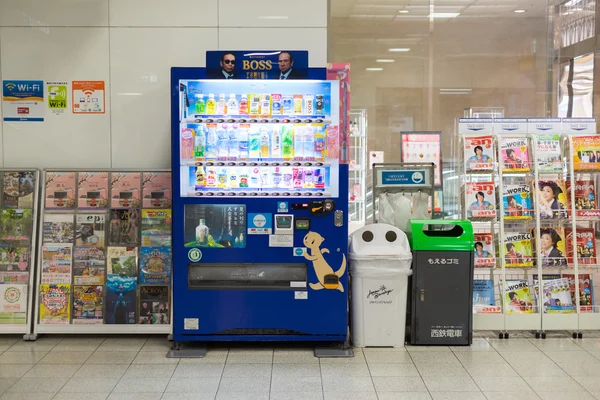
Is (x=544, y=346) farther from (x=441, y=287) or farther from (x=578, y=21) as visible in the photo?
(x=578, y=21)

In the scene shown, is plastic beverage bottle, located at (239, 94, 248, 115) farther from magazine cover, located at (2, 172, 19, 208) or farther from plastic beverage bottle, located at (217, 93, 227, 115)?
magazine cover, located at (2, 172, 19, 208)

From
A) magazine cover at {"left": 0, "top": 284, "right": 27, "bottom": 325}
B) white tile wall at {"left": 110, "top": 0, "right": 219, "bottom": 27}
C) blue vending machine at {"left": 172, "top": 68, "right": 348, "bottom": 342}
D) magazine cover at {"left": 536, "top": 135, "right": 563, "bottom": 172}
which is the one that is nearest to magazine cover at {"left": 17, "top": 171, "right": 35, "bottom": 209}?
magazine cover at {"left": 0, "top": 284, "right": 27, "bottom": 325}

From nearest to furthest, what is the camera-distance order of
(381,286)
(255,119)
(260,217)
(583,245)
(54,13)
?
(255,119) → (260,217) → (381,286) → (54,13) → (583,245)

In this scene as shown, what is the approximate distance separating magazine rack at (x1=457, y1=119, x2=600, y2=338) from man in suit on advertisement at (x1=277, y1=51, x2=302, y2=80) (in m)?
1.71

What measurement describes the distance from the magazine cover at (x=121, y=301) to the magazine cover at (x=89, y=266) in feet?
0.41

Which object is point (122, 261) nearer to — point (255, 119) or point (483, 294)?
point (255, 119)

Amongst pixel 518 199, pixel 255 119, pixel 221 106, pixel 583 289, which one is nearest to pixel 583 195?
pixel 518 199

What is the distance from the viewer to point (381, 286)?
5.34m

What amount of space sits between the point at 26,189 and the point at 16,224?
0.31 meters

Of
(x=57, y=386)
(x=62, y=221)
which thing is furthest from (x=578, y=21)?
(x=57, y=386)

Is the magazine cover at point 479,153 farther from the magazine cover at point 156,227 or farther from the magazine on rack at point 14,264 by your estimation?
the magazine on rack at point 14,264

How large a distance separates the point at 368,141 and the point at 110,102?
308 centimetres

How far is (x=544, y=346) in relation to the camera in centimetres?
546

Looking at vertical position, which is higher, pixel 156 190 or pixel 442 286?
pixel 156 190
